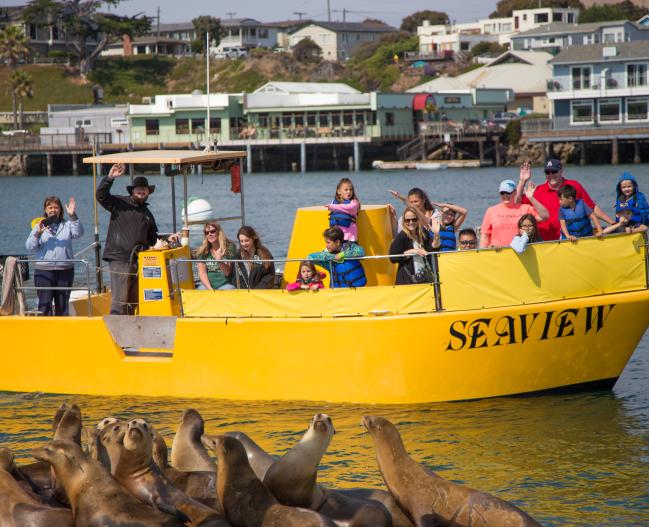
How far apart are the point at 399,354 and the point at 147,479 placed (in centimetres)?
515

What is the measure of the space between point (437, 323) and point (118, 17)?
131 meters

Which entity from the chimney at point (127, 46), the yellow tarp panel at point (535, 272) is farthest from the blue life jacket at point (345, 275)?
the chimney at point (127, 46)

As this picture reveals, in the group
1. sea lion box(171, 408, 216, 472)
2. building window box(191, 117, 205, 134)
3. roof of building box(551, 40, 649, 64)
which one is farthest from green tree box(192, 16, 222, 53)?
sea lion box(171, 408, 216, 472)

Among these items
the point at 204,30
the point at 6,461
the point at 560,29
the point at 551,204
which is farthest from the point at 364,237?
the point at 204,30

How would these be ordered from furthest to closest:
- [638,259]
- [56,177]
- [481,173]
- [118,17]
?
[118,17], [56,177], [481,173], [638,259]

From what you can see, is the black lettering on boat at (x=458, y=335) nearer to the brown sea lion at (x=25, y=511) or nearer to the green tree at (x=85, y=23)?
the brown sea lion at (x=25, y=511)

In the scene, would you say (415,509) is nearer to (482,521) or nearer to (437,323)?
(482,521)

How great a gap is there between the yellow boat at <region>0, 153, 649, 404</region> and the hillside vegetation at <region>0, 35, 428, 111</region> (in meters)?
116

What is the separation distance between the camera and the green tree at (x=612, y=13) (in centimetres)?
14375

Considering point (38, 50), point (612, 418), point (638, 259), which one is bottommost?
point (612, 418)

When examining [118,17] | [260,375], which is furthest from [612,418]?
[118,17]

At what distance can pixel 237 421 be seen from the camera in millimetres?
12812

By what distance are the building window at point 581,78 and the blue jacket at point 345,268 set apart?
72.5 meters

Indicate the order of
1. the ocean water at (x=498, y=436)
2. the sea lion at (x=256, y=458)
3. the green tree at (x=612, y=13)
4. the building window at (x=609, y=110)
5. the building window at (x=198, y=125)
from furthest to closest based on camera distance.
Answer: the green tree at (x=612, y=13)
the building window at (x=198, y=125)
the building window at (x=609, y=110)
the ocean water at (x=498, y=436)
the sea lion at (x=256, y=458)
